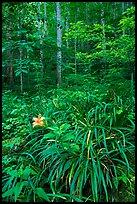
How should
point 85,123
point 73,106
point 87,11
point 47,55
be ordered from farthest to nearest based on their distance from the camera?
1. point 87,11
2. point 47,55
3. point 73,106
4. point 85,123

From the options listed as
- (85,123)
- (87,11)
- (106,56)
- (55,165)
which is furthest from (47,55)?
(87,11)

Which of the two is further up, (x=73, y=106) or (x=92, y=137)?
(x=73, y=106)

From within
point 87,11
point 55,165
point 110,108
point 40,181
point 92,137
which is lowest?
point 40,181

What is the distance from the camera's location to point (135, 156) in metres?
2.02

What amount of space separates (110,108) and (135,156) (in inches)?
29.7

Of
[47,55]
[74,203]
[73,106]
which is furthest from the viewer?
[47,55]

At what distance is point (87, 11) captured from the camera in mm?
19547

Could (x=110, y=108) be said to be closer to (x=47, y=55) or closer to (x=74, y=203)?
(x=74, y=203)

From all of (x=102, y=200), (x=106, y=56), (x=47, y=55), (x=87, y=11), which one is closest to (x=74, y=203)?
(x=102, y=200)

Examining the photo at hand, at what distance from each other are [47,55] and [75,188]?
6128 mm

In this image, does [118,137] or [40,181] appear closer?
[40,181]

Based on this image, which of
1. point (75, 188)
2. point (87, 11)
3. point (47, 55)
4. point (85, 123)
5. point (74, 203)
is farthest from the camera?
point (87, 11)

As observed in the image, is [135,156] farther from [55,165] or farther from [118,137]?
[55,165]

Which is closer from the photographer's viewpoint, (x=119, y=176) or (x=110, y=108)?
(x=119, y=176)
